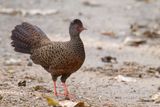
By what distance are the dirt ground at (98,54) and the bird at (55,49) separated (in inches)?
12.6

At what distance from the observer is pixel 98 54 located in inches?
529

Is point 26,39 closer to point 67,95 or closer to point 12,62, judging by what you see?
point 67,95

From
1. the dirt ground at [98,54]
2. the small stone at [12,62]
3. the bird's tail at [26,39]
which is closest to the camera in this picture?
the dirt ground at [98,54]

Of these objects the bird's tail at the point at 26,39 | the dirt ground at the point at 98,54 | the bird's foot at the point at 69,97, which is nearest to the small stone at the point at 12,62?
the dirt ground at the point at 98,54

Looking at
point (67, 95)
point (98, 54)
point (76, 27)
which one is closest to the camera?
point (67, 95)

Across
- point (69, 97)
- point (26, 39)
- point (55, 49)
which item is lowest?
point (69, 97)

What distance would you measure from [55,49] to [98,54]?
4.90m

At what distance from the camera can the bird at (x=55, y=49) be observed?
8.45m

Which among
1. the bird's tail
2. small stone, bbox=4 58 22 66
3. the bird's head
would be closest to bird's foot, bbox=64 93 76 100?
the bird's head

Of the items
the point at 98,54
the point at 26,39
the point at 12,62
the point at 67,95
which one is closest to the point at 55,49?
the point at 67,95

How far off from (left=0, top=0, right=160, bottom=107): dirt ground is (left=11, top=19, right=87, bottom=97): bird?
1.05 feet

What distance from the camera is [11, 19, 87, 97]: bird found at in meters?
8.45

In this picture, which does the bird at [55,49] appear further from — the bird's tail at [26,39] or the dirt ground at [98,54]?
the dirt ground at [98,54]

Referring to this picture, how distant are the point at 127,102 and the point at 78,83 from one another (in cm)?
159
